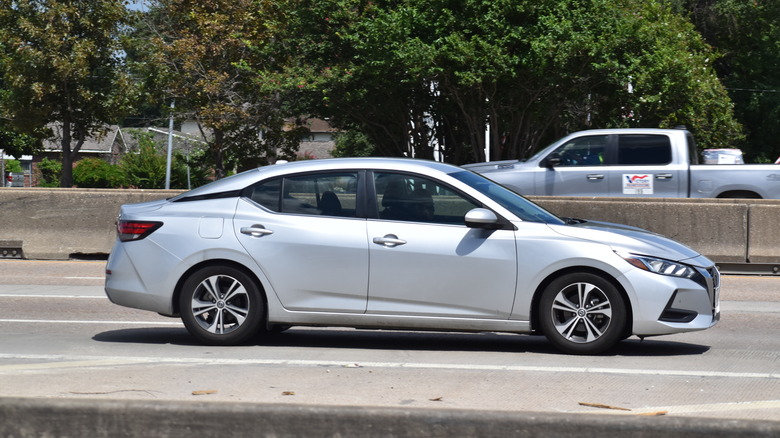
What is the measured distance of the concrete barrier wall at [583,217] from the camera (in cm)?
1463

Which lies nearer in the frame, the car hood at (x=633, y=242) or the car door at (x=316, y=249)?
the car hood at (x=633, y=242)

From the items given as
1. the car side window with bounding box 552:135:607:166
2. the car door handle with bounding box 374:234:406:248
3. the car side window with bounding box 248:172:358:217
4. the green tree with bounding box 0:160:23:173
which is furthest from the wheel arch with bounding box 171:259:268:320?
the green tree with bounding box 0:160:23:173

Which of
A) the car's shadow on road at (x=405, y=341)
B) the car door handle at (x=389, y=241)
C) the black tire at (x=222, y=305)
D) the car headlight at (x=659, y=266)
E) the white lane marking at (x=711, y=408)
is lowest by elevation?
→ the car's shadow on road at (x=405, y=341)

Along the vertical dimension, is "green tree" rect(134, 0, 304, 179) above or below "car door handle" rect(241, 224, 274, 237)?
above

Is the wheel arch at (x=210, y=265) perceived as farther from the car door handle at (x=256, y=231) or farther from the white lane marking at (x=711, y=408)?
the white lane marking at (x=711, y=408)

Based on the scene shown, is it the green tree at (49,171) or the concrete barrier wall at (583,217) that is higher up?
the green tree at (49,171)

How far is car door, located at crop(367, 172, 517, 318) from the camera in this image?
24.8 feet

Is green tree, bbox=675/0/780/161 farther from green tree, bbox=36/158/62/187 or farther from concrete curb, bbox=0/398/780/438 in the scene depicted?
concrete curb, bbox=0/398/780/438

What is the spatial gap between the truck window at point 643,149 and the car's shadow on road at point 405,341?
24.9 ft

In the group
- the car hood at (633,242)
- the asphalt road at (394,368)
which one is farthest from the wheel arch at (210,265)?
the car hood at (633,242)

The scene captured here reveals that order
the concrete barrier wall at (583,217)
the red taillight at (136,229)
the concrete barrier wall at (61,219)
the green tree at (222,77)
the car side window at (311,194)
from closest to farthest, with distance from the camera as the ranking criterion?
1. the car side window at (311,194)
2. the red taillight at (136,229)
3. the concrete barrier wall at (583,217)
4. the concrete barrier wall at (61,219)
5. the green tree at (222,77)

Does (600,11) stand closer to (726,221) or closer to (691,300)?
(726,221)

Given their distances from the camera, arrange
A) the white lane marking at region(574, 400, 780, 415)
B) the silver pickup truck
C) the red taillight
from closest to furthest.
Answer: the white lane marking at region(574, 400, 780, 415)
the red taillight
the silver pickup truck

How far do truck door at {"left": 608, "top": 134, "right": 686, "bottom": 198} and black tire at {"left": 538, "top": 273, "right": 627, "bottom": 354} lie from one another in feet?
28.8
